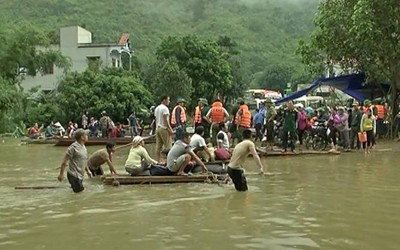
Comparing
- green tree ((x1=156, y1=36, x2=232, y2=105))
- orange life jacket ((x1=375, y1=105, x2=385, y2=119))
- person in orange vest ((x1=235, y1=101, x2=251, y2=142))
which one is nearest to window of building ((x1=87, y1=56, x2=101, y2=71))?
green tree ((x1=156, y1=36, x2=232, y2=105))

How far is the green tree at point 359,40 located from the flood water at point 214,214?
34.0 feet

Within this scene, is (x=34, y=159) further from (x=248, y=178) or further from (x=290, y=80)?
(x=290, y=80)

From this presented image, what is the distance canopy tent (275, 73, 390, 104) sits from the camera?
29.8 meters

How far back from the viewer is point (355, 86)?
99.2ft

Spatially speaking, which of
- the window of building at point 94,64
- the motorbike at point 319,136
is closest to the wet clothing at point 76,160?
the motorbike at point 319,136

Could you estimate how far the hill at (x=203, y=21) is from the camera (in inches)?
4117

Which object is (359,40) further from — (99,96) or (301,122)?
(99,96)

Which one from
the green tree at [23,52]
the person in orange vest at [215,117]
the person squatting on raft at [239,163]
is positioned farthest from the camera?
the green tree at [23,52]

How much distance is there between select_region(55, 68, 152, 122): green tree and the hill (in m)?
47.3

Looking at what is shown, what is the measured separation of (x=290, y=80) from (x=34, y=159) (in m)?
80.2

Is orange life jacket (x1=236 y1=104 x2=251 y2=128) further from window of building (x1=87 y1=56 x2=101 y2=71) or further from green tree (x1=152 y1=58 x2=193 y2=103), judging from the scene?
window of building (x1=87 y1=56 x2=101 y2=71)

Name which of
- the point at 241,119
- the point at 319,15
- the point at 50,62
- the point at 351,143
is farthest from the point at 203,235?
the point at 50,62

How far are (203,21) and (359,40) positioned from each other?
110 metres

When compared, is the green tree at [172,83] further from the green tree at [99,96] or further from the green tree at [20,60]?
the green tree at [20,60]
